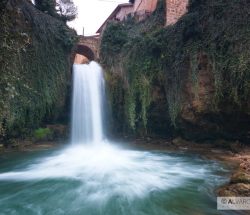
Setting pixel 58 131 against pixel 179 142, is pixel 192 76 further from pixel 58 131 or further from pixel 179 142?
pixel 58 131

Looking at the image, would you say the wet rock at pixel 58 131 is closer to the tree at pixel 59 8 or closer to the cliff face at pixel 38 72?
the cliff face at pixel 38 72

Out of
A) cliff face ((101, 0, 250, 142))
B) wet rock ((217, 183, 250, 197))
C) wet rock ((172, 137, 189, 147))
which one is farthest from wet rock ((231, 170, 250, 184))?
wet rock ((172, 137, 189, 147))

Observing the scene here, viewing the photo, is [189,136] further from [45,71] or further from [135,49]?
[45,71]

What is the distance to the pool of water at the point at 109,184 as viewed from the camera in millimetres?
4961

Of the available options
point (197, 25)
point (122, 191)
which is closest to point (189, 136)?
point (197, 25)

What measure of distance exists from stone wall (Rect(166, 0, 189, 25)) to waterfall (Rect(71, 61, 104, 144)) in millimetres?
5092

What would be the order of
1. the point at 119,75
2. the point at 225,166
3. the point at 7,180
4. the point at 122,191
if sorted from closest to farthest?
the point at 122,191
the point at 7,180
the point at 225,166
the point at 119,75

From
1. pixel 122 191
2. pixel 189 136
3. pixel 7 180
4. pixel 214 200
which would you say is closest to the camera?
pixel 214 200

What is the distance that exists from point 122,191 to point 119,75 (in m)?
8.64

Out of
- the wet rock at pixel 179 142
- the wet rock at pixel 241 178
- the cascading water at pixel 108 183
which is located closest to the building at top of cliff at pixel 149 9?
the wet rock at pixel 179 142

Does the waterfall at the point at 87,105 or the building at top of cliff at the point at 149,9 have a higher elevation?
the building at top of cliff at the point at 149,9

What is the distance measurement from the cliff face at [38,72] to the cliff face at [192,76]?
9.66ft

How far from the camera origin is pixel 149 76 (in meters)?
11.9

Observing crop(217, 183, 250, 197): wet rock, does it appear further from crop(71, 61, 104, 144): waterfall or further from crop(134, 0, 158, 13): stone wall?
crop(134, 0, 158, 13): stone wall
